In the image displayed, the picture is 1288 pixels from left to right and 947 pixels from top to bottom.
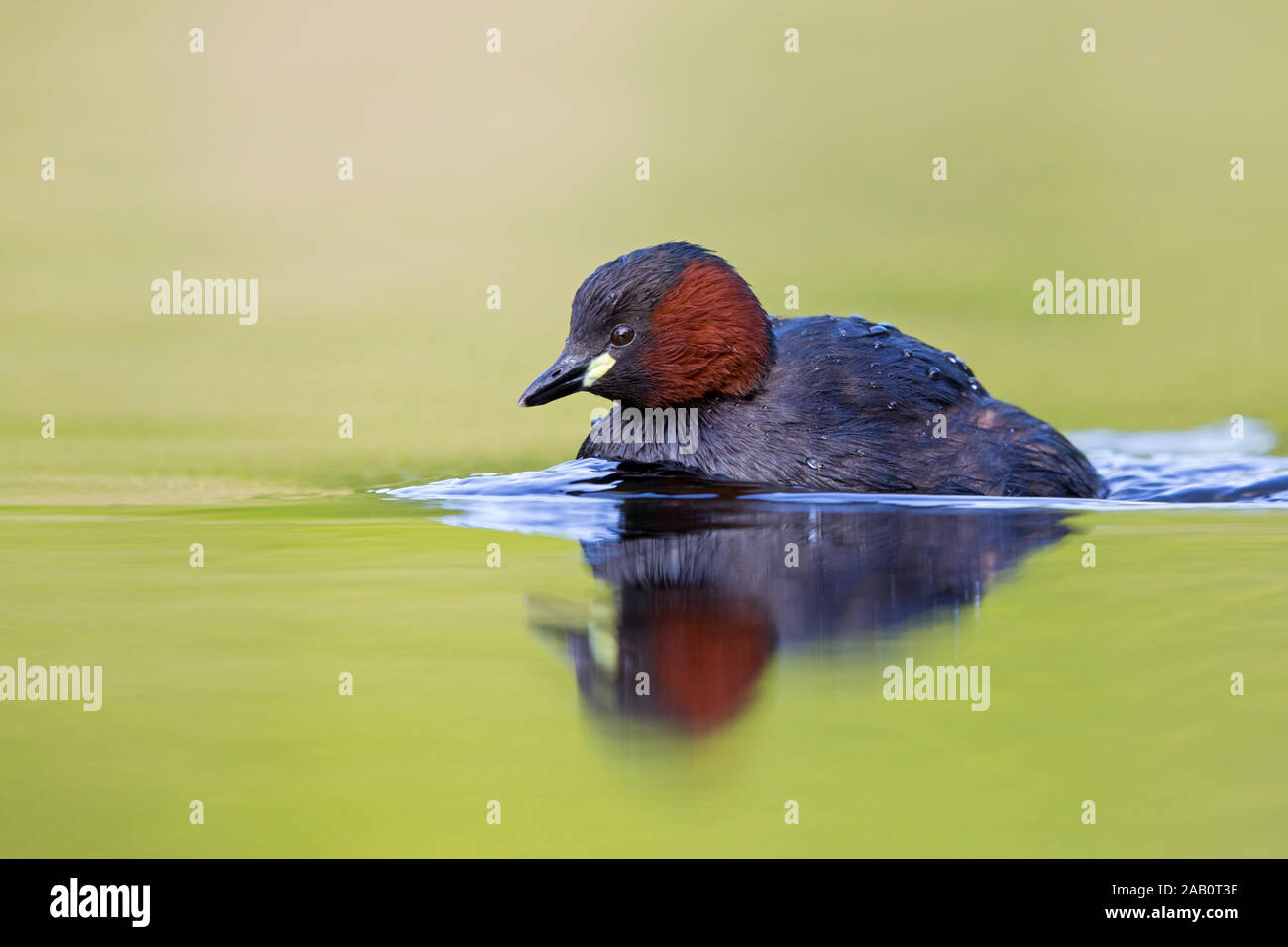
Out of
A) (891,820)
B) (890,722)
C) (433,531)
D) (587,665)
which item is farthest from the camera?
(433,531)

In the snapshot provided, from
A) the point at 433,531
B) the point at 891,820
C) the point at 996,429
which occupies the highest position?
the point at 996,429

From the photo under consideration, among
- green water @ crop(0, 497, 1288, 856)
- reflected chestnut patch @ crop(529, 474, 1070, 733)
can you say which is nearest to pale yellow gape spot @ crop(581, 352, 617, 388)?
reflected chestnut patch @ crop(529, 474, 1070, 733)

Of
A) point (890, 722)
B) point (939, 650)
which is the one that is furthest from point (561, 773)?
point (939, 650)

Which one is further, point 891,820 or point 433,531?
point 433,531

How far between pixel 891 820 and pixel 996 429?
5.59 metres

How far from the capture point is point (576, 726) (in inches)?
154

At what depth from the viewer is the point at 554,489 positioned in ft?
26.2

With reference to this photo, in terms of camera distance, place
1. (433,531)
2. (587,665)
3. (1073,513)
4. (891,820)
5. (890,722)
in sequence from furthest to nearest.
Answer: (1073,513) < (433,531) < (587,665) < (890,722) < (891,820)

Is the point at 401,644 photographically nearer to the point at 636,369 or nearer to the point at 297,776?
the point at 297,776

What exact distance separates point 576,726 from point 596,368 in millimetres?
4692

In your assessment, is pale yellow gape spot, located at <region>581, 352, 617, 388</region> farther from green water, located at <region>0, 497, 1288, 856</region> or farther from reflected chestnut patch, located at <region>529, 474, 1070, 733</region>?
green water, located at <region>0, 497, 1288, 856</region>

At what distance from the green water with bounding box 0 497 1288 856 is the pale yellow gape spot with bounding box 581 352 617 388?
271cm

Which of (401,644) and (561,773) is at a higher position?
(401,644)

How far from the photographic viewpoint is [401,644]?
4645mm
